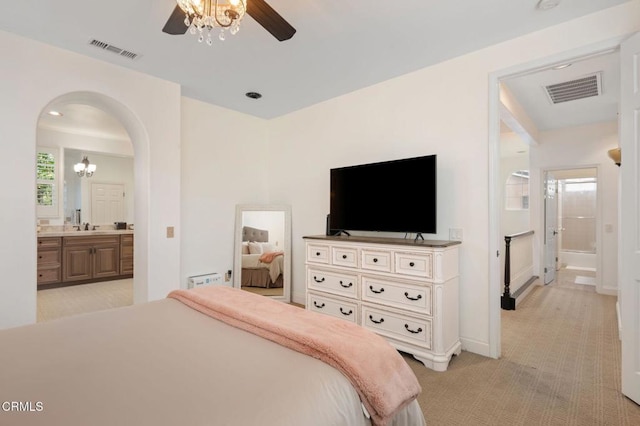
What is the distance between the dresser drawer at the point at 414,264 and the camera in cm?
259

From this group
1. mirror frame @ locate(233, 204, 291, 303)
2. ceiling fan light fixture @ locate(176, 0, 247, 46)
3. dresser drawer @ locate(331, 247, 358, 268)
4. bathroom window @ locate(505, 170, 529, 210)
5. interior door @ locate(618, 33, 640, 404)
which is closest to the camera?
ceiling fan light fixture @ locate(176, 0, 247, 46)

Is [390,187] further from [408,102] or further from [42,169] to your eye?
[42,169]

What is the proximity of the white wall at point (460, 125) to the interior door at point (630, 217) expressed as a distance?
337 mm

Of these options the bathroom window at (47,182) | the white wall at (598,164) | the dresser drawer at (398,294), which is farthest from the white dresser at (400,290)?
the bathroom window at (47,182)

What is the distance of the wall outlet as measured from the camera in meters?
2.98

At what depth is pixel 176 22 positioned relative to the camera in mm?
1857

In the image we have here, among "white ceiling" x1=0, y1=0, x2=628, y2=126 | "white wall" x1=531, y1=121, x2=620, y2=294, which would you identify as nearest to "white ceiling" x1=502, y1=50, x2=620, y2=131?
"white wall" x1=531, y1=121, x2=620, y2=294

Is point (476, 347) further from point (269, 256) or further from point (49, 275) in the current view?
point (49, 275)

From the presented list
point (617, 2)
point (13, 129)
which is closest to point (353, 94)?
point (617, 2)

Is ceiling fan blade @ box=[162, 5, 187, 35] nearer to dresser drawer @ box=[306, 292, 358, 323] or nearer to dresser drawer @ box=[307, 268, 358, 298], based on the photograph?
dresser drawer @ box=[307, 268, 358, 298]

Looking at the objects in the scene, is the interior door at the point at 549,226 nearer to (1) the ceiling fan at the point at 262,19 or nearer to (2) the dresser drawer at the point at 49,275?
(1) the ceiling fan at the point at 262,19

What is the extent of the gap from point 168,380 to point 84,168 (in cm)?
691

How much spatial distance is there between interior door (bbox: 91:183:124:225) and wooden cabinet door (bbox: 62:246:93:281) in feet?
4.46

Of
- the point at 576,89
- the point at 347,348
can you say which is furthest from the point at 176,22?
the point at 576,89
